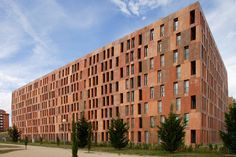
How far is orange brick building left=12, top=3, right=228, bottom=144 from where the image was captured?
49094 mm

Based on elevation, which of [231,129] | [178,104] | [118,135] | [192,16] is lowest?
[118,135]

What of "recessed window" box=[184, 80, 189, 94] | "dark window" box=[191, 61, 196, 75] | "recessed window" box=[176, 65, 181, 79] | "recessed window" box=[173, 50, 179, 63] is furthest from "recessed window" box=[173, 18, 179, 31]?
"recessed window" box=[184, 80, 189, 94]

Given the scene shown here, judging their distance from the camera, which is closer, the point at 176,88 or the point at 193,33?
the point at 193,33

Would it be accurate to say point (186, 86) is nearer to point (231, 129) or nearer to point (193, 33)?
point (193, 33)

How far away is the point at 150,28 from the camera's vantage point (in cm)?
5844

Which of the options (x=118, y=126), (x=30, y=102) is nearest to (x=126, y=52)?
(x=118, y=126)

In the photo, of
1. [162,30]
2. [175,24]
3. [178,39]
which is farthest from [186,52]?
[162,30]

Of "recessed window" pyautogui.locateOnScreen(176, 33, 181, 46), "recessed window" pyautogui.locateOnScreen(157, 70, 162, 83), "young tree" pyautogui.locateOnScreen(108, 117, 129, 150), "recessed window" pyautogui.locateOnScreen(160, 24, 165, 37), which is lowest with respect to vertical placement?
"young tree" pyautogui.locateOnScreen(108, 117, 129, 150)

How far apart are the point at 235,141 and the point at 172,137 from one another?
23.0ft

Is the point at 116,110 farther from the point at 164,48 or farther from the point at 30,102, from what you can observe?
the point at 30,102

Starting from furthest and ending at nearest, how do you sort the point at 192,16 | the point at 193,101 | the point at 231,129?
Answer: the point at 192,16 < the point at 193,101 < the point at 231,129

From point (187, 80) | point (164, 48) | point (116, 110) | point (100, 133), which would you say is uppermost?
point (164, 48)

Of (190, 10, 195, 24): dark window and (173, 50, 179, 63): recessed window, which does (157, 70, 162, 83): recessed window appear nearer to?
(173, 50, 179, 63): recessed window

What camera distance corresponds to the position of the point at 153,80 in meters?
56.0
